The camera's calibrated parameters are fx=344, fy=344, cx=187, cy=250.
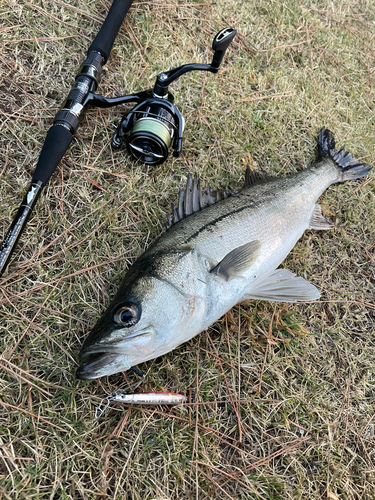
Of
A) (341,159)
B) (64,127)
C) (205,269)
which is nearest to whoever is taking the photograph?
(205,269)

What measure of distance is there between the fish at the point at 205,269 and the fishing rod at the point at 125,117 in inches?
18.8

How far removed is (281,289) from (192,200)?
0.98m

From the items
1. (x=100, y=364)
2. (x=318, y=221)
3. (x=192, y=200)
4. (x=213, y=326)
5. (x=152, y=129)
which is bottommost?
(x=213, y=326)

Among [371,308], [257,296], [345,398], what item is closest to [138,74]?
[257,296]

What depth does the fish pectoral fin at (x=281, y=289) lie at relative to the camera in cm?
255

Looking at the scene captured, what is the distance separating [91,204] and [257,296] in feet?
5.01

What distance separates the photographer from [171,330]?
2105mm

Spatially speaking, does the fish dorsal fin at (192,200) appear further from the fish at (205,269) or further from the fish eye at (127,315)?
the fish eye at (127,315)

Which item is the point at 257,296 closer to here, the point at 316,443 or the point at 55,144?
the point at 316,443

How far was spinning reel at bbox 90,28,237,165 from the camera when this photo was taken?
8.99ft

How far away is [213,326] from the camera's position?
2721 mm

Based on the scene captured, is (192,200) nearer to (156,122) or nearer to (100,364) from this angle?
(156,122)

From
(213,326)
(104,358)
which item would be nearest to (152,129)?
(213,326)

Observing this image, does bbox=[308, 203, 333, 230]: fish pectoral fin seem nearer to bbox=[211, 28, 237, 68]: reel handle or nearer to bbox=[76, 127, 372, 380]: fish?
bbox=[76, 127, 372, 380]: fish
